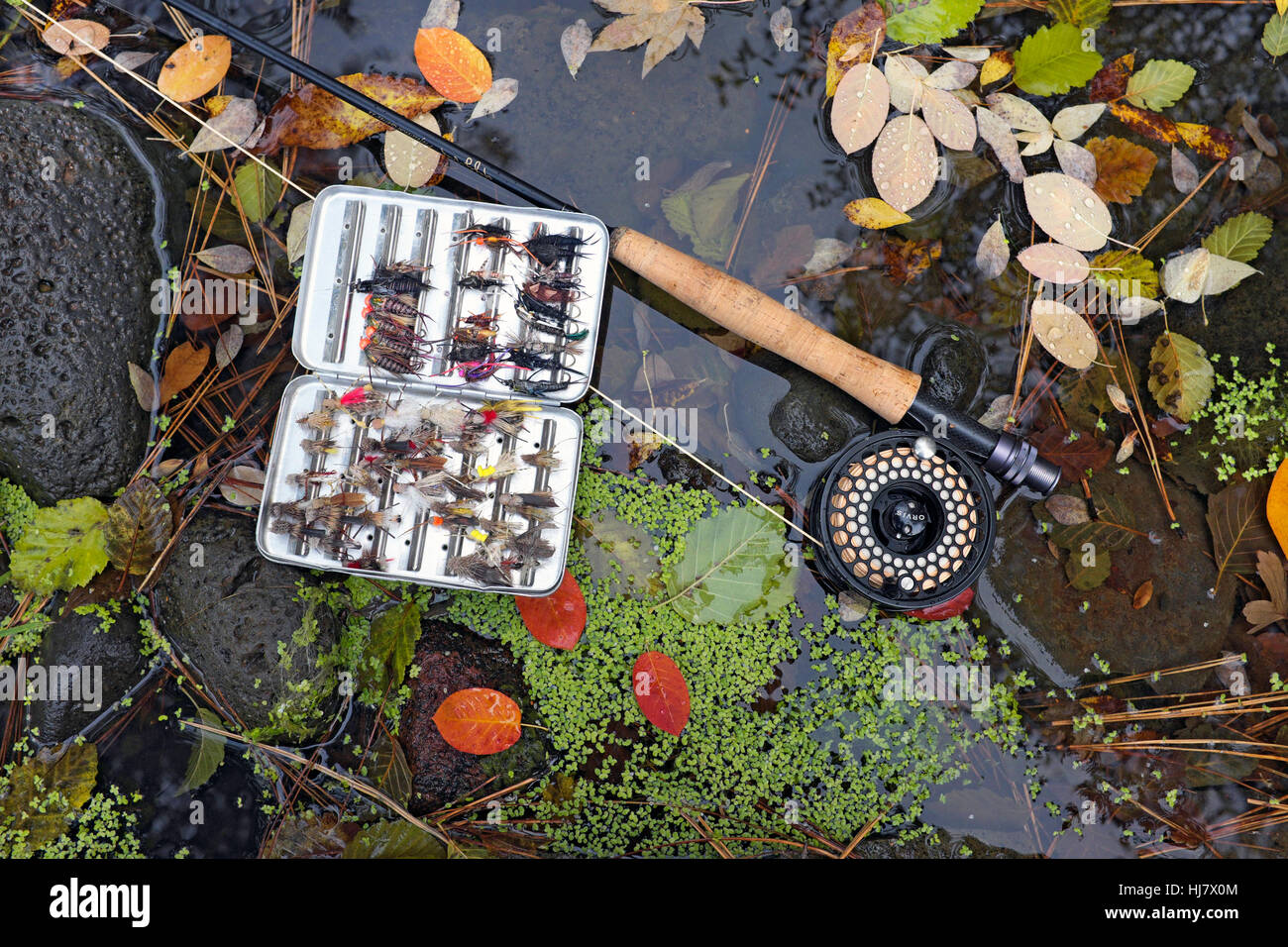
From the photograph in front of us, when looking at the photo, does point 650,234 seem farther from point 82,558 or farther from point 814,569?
point 82,558

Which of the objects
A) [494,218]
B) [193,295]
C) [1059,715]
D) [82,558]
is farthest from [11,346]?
[1059,715]

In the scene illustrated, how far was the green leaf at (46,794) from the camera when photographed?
2820mm

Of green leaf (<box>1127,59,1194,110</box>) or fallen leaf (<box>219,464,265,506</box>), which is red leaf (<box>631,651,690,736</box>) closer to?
fallen leaf (<box>219,464,265,506</box>)

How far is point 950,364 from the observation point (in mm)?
2994

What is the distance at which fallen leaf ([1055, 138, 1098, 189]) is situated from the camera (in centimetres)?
301

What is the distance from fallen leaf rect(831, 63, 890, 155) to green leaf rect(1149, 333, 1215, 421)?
1.45m

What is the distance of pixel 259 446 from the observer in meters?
3.00

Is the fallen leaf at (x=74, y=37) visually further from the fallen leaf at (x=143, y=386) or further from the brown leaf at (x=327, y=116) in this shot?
the fallen leaf at (x=143, y=386)

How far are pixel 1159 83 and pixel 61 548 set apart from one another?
15.4ft

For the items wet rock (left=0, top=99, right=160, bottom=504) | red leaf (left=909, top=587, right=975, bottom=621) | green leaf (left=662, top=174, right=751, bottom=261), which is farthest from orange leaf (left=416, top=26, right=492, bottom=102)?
red leaf (left=909, top=587, right=975, bottom=621)

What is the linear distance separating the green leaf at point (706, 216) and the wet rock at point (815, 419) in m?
0.64

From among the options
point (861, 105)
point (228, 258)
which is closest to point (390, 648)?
point (228, 258)

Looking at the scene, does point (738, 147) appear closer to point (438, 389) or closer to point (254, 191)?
point (438, 389)
